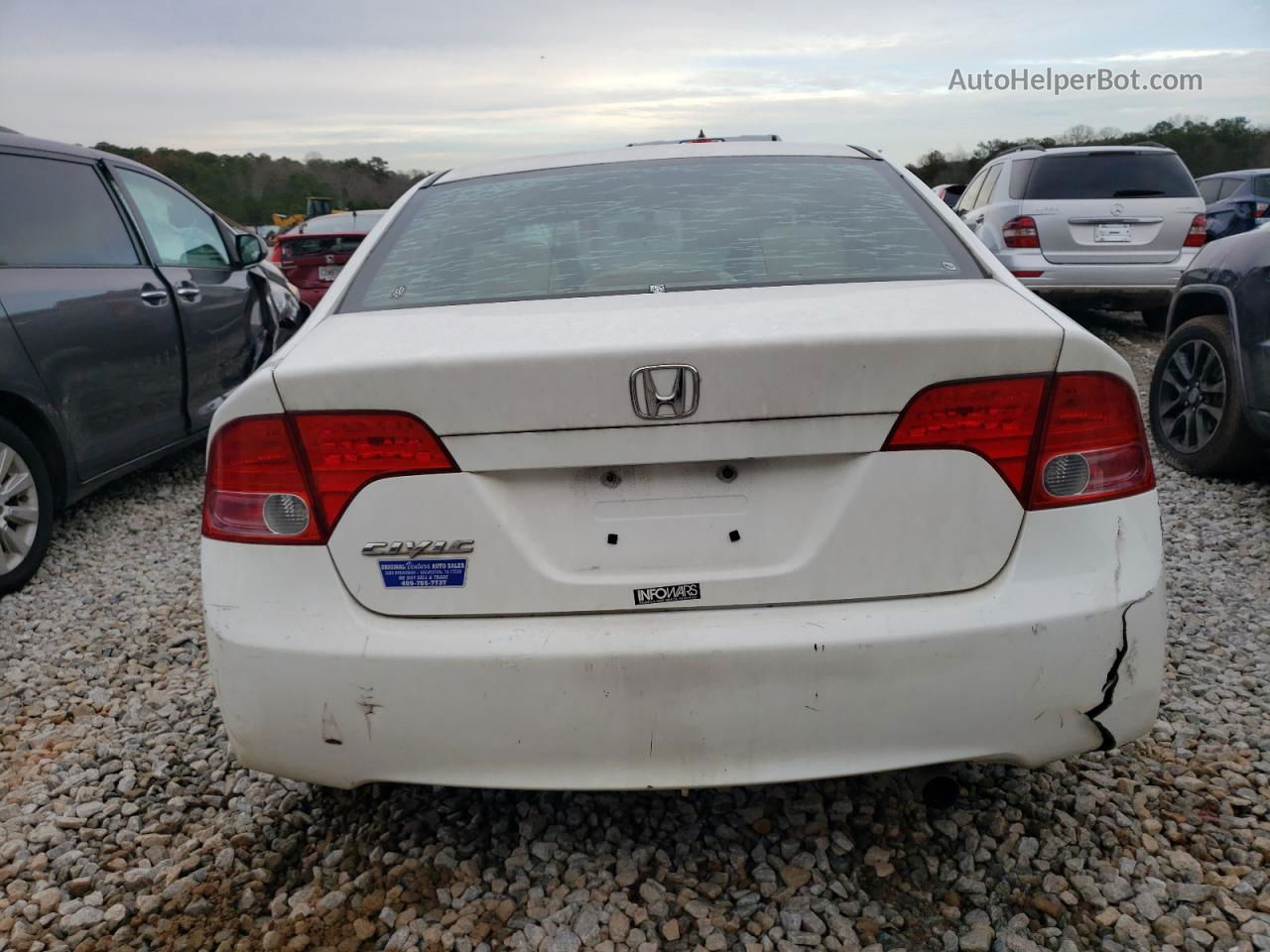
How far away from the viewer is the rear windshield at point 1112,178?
349 inches

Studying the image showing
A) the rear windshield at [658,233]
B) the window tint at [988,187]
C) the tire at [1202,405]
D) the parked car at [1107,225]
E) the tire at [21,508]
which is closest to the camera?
the rear windshield at [658,233]

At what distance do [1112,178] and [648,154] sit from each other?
24.1ft

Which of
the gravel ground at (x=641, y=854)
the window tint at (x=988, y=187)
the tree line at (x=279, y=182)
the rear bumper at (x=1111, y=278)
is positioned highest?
the window tint at (x=988, y=187)

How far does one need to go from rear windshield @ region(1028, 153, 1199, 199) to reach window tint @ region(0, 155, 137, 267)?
7.39m

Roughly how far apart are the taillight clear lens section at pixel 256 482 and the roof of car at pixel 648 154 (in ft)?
4.39

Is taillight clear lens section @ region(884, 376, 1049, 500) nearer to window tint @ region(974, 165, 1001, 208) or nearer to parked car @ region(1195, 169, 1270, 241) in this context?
window tint @ region(974, 165, 1001, 208)

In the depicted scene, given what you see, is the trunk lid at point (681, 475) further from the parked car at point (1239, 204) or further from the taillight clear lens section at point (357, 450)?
the parked car at point (1239, 204)

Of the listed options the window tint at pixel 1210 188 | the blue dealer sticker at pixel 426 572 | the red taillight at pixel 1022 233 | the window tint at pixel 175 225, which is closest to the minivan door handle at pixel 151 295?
the window tint at pixel 175 225

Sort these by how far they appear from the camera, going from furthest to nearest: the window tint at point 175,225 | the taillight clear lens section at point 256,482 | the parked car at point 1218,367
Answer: the window tint at point 175,225
the parked car at point 1218,367
the taillight clear lens section at point 256,482

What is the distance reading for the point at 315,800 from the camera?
259 centimetres

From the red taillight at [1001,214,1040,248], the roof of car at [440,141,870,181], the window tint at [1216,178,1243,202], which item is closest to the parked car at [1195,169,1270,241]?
the window tint at [1216,178,1243,202]

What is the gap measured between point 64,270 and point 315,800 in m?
3.02

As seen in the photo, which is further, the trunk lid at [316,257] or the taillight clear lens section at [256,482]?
the trunk lid at [316,257]

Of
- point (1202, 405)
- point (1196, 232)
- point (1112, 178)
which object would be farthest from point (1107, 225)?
point (1202, 405)
